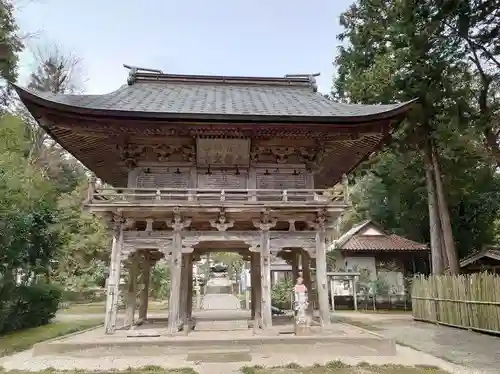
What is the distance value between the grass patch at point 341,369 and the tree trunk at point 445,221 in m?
9.80

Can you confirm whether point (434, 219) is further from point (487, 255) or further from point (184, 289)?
point (184, 289)

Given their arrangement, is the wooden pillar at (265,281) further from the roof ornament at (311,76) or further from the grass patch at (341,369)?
the roof ornament at (311,76)

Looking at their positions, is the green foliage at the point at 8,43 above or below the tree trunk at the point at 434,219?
above

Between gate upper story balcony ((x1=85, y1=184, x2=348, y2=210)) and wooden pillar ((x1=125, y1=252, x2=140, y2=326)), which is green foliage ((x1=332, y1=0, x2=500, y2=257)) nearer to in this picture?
gate upper story balcony ((x1=85, y1=184, x2=348, y2=210))

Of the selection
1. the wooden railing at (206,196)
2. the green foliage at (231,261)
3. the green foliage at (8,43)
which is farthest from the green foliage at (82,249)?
the wooden railing at (206,196)

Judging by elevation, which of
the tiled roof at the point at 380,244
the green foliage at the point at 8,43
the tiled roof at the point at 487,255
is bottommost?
the tiled roof at the point at 487,255

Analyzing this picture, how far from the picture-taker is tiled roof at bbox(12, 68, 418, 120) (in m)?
10.9

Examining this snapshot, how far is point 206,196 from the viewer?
37.4 ft

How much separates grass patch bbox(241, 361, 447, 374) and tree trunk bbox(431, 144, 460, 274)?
9802 mm

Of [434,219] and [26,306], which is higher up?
[434,219]

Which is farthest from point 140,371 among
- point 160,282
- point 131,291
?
point 160,282

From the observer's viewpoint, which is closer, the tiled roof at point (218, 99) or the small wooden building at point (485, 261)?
the tiled roof at point (218, 99)

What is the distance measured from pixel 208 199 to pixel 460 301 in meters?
10.2

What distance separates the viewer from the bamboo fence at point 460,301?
13.0 m
